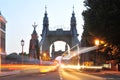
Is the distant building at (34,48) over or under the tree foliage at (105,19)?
over

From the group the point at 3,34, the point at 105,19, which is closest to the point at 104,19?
the point at 105,19

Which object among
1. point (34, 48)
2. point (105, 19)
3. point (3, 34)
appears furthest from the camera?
point (34, 48)

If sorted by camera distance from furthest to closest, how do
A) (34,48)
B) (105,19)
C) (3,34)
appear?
(34,48)
(3,34)
(105,19)

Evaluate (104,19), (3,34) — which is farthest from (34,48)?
(104,19)

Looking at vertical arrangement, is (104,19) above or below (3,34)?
below

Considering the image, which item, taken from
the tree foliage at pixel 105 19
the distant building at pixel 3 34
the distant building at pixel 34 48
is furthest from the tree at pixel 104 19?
the distant building at pixel 34 48

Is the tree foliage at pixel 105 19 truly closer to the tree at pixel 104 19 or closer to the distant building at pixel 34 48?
the tree at pixel 104 19

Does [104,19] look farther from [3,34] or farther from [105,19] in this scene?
[3,34]

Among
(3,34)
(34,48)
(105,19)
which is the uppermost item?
(3,34)

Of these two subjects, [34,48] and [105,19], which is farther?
[34,48]

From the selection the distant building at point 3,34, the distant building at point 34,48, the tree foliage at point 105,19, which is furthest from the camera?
the distant building at point 34,48

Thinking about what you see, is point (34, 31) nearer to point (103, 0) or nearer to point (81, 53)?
point (81, 53)

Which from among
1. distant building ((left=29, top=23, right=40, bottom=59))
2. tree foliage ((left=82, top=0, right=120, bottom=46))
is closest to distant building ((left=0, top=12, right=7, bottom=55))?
distant building ((left=29, top=23, right=40, bottom=59))

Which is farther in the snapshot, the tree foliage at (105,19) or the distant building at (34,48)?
the distant building at (34,48)
